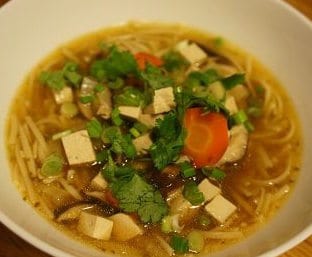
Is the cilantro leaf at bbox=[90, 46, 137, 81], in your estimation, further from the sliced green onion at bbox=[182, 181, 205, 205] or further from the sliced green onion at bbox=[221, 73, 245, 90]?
the sliced green onion at bbox=[182, 181, 205, 205]

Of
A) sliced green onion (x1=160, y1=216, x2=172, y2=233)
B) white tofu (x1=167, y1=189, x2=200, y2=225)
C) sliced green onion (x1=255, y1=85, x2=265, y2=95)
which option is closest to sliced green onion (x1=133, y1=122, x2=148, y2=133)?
white tofu (x1=167, y1=189, x2=200, y2=225)

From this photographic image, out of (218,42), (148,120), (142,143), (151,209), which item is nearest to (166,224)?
(151,209)

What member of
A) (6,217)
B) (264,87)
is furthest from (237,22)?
(6,217)

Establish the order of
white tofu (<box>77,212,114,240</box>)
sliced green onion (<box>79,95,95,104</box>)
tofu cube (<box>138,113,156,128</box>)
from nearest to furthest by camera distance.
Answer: white tofu (<box>77,212,114,240</box>) < tofu cube (<box>138,113,156,128</box>) < sliced green onion (<box>79,95,95,104</box>)

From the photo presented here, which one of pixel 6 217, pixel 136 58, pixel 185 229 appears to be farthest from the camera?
pixel 136 58

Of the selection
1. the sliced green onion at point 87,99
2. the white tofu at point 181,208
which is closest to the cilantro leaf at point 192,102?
the white tofu at point 181,208

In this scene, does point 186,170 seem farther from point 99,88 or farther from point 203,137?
point 99,88

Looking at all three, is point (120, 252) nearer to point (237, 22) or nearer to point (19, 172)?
point (19, 172)

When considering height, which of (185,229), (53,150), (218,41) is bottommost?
(185,229)
